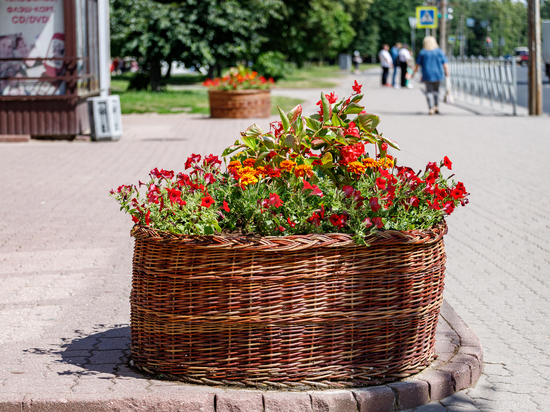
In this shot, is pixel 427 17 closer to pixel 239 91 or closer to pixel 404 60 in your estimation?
pixel 404 60

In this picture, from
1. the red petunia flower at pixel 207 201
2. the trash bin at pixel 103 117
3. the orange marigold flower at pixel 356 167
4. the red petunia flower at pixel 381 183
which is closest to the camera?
the red petunia flower at pixel 207 201

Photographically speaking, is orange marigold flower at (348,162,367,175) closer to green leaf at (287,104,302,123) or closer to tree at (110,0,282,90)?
green leaf at (287,104,302,123)

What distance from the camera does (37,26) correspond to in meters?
14.1

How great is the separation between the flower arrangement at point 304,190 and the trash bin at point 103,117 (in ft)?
34.9

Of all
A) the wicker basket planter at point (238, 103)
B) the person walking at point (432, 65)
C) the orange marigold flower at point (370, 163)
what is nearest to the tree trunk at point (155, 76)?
the wicker basket planter at point (238, 103)

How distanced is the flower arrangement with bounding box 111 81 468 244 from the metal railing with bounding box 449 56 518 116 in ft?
53.2

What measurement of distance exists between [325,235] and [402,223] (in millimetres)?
439

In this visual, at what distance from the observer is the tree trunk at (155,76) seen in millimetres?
27994

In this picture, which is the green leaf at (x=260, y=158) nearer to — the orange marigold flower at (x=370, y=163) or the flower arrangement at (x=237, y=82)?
the orange marigold flower at (x=370, y=163)

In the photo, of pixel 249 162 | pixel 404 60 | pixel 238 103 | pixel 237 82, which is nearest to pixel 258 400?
pixel 249 162

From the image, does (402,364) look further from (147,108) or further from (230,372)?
(147,108)

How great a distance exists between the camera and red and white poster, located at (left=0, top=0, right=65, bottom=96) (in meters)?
14.1

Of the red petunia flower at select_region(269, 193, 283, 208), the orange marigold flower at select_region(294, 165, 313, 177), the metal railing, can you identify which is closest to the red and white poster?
the metal railing

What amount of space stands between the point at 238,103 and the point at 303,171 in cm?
1538
